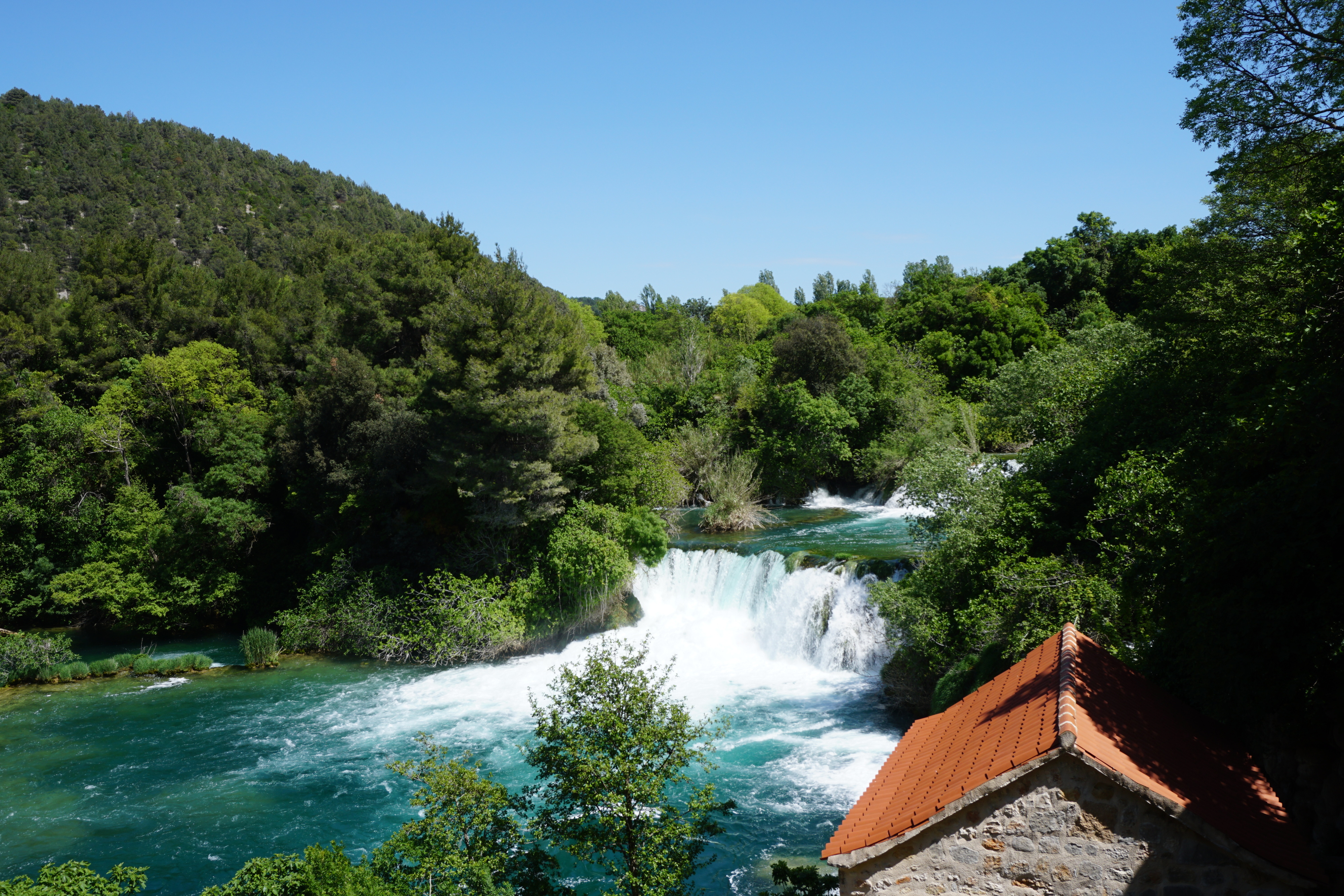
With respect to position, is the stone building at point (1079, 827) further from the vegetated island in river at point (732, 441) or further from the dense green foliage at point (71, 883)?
the dense green foliage at point (71, 883)

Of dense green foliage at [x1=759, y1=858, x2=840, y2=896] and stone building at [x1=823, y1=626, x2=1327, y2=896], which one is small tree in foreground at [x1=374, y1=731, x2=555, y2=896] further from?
stone building at [x1=823, y1=626, x2=1327, y2=896]

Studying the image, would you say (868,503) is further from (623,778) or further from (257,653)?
(623,778)

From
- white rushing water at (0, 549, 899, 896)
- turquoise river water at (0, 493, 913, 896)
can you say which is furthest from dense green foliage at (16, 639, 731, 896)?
turquoise river water at (0, 493, 913, 896)

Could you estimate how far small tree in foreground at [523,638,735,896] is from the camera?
28.3 ft

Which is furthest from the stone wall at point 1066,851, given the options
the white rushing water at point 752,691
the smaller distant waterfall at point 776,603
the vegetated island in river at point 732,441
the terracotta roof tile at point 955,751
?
the smaller distant waterfall at point 776,603

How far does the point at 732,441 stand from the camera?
126 feet

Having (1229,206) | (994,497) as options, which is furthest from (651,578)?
(1229,206)

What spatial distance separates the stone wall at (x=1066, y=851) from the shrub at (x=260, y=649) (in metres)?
21.3

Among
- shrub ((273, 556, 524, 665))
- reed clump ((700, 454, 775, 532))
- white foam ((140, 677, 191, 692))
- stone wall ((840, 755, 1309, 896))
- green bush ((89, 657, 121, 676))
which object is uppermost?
reed clump ((700, 454, 775, 532))

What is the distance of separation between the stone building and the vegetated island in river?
5.93 feet

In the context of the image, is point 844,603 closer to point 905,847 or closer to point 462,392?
point 462,392

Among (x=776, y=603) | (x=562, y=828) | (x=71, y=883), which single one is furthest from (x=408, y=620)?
(x=562, y=828)

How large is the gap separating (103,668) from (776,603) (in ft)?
60.6

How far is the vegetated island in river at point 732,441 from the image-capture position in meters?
8.04
